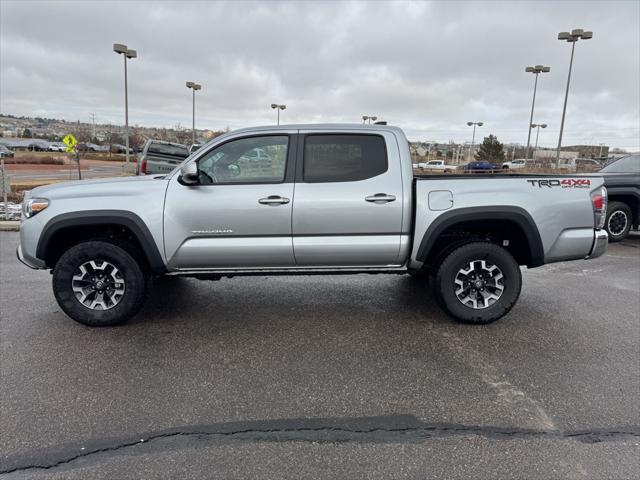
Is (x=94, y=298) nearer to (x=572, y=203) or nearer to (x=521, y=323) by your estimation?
(x=521, y=323)

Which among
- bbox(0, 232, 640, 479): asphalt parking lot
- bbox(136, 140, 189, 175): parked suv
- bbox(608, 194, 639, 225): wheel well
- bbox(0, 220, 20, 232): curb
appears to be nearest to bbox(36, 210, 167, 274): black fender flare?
bbox(0, 232, 640, 479): asphalt parking lot

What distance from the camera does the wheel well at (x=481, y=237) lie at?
430 cm

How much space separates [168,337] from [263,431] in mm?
1723

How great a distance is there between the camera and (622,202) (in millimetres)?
8852

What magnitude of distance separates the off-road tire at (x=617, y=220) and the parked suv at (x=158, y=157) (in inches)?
431

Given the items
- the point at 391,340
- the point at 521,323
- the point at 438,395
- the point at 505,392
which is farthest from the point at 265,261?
the point at 521,323

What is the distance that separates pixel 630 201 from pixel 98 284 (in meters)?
9.76

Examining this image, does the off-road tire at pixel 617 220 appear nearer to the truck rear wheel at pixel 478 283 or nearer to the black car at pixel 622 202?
the black car at pixel 622 202

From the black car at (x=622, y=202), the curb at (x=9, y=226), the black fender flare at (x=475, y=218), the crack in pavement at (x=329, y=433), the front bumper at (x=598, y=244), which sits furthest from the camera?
the curb at (x=9, y=226)

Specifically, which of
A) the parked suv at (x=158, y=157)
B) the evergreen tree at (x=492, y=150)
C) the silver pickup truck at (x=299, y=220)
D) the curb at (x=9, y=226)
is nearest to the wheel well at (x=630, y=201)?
the silver pickup truck at (x=299, y=220)

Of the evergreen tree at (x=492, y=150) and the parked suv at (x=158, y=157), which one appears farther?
the evergreen tree at (x=492, y=150)

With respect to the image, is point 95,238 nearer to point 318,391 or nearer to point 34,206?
point 34,206

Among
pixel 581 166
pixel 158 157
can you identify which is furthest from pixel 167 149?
pixel 581 166

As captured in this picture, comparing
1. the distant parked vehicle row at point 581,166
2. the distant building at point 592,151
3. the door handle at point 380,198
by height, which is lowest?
the door handle at point 380,198
